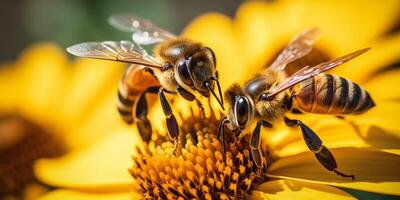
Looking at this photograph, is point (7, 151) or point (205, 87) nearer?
point (205, 87)

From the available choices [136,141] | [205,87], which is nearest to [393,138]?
[205,87]

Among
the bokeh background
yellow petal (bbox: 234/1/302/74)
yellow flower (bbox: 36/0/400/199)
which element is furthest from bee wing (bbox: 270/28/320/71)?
the bokeh background

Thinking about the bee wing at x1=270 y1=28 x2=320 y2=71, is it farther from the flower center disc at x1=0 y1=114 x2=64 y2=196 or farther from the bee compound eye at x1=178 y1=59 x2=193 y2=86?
the flower center disc at x1=0 y1=114 x2=64 y2=196

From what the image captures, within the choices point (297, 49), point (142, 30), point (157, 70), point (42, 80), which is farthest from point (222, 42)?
point (42, 80)

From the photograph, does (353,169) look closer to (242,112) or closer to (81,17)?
(242,112)

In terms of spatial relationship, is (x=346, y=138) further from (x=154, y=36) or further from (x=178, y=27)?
(x=178, y=27)

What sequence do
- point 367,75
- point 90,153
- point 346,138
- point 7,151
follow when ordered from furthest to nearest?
1. point 7,151
2. point 90,153
3. point 367,75
4. point 346,138

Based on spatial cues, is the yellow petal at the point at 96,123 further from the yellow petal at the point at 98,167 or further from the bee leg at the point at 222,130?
the bee leg at the point at 222,130
